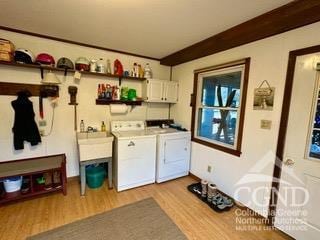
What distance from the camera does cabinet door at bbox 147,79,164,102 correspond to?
3.16 meters

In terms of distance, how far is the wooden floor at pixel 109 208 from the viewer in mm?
1854

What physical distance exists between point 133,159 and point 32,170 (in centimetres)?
135

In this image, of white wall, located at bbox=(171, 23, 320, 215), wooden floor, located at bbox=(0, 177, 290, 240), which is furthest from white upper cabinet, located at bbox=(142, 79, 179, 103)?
wooden floor, located at bbox=(0, 177, 290, 240)

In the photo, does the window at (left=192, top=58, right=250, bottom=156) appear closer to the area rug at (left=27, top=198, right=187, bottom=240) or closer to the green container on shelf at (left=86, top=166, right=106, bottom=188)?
the area rug at (left=27, top=198, right=187, bottom=240)

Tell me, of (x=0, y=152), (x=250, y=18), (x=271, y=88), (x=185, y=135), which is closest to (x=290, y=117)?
(x=271, y=88)

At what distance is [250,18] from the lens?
5.85 ft

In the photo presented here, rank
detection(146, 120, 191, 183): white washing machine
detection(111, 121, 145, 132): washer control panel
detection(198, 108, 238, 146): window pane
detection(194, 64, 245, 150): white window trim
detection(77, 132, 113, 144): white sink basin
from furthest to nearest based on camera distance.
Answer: detection(111, 121, 145, 132): washer control panel → detection(146, 120, 191, 183): white washing machine → detection(198, 108, 238, 146): window pane → detection(77, 132, 113, 144): white sink basin → detection(194, 64, 245, 150): white window trim

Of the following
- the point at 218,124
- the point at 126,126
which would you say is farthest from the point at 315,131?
the point at 126,126

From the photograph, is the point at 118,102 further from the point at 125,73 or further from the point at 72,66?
the point at 72,66

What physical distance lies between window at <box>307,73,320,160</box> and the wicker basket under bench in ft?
9.77

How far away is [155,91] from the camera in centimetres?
323

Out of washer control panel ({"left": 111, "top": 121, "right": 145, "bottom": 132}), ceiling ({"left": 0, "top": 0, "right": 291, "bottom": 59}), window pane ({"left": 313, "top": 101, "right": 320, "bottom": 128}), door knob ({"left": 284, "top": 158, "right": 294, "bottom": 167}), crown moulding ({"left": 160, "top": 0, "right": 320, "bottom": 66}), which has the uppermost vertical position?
ceiling ({"left": 0, "top": 0, "right": 291, "bottom": 59})

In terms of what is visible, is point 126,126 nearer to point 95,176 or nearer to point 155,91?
point 155,91

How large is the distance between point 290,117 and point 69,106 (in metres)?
3.04
